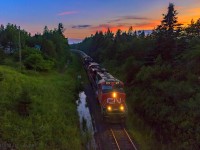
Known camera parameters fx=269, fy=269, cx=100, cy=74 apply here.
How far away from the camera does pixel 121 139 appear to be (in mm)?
22484

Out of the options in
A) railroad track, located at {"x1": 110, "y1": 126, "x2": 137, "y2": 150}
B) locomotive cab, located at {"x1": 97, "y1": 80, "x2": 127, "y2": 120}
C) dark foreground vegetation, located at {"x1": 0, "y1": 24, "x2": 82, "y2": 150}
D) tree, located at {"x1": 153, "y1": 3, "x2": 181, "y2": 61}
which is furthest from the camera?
tree, located at {"x1": 153, "y1": 3, "x2": 181, "y2": 61}

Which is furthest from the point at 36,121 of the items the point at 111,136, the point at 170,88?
the point at 170,88

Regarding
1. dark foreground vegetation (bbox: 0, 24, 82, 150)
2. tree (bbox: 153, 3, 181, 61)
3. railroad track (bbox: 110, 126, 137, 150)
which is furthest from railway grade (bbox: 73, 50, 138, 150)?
tree (bbox: 153, 3, 181, 61)

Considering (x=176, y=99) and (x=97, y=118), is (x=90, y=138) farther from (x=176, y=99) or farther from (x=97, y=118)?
(x=176, y=99)

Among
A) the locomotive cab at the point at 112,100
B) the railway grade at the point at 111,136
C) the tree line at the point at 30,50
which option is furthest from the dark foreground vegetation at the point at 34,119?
the tree line at the point at 30,50

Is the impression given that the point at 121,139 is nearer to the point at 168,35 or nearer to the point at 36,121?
the point at 36,121

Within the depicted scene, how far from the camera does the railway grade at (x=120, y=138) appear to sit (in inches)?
819

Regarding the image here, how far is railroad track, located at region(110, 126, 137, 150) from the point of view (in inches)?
819

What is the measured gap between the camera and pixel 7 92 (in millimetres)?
28234

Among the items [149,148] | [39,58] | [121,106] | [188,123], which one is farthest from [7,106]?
[39,58]

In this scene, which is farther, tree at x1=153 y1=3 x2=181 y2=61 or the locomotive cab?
tree at x1=153 y1=3 x2=181 y2=61

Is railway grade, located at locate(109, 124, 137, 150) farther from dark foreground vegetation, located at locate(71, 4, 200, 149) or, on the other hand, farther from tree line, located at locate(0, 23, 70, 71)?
tree line, located at locate(0, 23, 70, 71)

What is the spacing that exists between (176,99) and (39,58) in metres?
30.1

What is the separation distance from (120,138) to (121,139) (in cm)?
25
